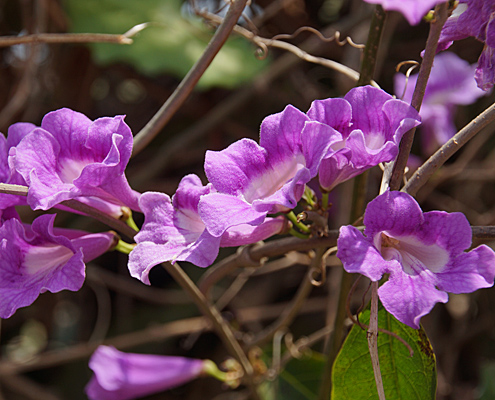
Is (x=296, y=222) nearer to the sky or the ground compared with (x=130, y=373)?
nearer to the sky

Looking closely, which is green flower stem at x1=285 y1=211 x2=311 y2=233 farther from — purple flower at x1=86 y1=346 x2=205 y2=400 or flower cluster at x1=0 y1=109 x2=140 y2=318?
purple flower at x1=86 y1=346 x2=205 y2=400

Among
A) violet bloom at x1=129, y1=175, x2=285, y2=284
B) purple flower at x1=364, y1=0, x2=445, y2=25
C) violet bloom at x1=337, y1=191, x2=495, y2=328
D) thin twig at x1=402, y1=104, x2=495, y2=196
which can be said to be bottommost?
violet bloom at x1=129, y1=175, x2=285, y2=284

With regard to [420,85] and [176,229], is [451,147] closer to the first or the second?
[420,85]

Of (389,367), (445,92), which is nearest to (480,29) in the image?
(389,367)

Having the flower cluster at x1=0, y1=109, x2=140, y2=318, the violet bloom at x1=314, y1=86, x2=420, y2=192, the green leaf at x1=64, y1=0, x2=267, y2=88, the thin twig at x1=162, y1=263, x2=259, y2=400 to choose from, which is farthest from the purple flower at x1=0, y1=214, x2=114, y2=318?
the green leaf at x1=64, y1=0, x2=267, y2=88

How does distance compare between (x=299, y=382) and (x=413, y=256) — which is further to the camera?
(x=299, y=382)

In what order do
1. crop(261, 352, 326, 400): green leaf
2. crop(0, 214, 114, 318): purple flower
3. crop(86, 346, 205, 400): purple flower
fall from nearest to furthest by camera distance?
crop(0, 214, 114, 318): purple flower, crop(86, 346, 205, 400): purple flower, crop(261, 352, 326, 400): green leaf

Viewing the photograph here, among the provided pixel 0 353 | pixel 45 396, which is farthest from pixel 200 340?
pixel 0 353
